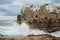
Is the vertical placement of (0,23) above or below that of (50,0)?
below

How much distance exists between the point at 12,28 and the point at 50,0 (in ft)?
2.53

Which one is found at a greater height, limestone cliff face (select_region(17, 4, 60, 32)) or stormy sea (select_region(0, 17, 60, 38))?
limestone cliff face (select_region(17, 4, 60, 32))

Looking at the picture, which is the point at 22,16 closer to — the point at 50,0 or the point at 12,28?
the point at 12,28

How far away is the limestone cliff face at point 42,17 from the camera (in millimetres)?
3855

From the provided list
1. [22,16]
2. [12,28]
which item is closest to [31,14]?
[22,16]

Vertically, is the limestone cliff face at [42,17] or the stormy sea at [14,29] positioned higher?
the limestone cliff face at [42,17]

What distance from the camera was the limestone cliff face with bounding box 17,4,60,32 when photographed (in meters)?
3.86

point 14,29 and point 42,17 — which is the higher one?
point 42,17

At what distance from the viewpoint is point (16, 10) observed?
391 cm

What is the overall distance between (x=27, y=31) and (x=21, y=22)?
176mm

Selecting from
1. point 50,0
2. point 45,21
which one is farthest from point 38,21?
point 50,0

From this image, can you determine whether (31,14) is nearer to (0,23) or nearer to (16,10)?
(16,10)

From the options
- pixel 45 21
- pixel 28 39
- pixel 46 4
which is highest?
pixel 46 4

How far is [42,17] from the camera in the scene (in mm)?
3859
